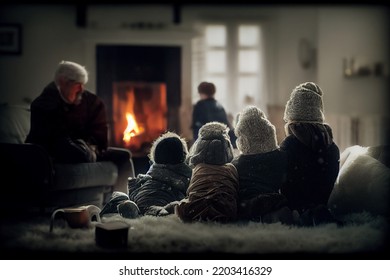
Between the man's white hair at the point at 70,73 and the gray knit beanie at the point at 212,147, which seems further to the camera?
the man's white hair at the point at 70,73

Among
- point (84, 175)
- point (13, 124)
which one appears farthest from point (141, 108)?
point (84, 175)

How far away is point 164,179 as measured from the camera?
2.71 metres

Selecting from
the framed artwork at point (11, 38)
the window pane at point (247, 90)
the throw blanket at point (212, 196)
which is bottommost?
the throw blanket at point (212, 196)

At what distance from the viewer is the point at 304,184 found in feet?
8.47

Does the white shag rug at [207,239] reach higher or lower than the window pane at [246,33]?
lower

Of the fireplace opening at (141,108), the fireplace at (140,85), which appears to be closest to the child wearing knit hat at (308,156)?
the fireplace opening at (141,108)

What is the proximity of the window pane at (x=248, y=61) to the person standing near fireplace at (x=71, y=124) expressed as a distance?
8.00 feet

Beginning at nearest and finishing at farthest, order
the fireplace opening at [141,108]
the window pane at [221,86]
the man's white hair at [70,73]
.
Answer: the man's white hair at [70,73], the fireplace opening at [141,108], the window pane at [221,86]

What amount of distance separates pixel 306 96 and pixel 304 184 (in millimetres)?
414

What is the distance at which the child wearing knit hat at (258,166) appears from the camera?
99.3 inches

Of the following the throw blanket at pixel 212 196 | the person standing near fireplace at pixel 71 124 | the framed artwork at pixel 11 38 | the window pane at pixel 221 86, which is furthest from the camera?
the window pane at pixel 221 86

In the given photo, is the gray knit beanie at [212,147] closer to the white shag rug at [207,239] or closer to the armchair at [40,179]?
the white shag rug at [207,239]

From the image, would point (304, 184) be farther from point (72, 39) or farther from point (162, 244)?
point (72, 39)
